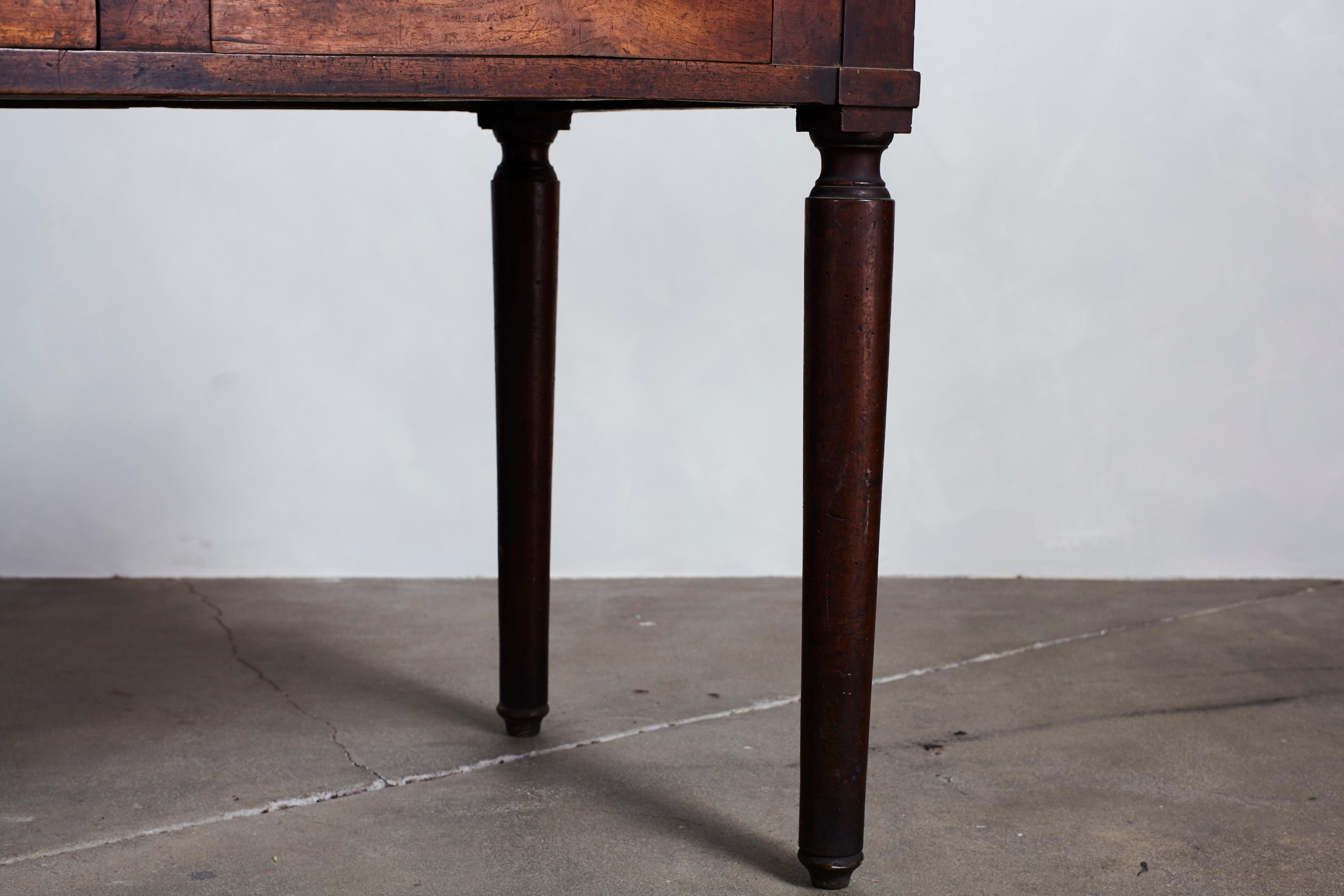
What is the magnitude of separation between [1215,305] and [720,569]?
1.59 metres

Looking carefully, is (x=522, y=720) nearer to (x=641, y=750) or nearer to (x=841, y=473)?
(x=641, y=750)

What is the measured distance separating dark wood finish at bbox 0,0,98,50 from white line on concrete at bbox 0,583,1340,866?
106cm

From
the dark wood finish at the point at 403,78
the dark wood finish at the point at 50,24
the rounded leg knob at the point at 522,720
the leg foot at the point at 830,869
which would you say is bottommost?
the rounded leg knob at the point at 522,720

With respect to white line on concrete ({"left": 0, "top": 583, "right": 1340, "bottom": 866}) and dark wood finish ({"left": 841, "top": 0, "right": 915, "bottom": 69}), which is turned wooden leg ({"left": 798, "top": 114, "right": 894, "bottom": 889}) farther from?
white line on concrete ({"left": 0, "top": 583, "right": 1340, "bottom": 866})

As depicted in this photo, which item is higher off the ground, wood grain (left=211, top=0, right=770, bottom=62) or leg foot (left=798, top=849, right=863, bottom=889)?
wood grain (left=211, top=0, right=770, bottom=62)

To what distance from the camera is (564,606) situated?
135 inches

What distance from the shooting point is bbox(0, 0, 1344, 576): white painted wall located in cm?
369

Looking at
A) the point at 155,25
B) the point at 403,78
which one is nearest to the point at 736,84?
the point at 403,78

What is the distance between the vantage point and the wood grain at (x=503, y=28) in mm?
1402

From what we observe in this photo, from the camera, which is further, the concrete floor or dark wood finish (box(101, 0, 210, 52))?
the concrete floor

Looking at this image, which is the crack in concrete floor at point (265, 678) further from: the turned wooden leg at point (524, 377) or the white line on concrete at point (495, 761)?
the turned wooden leg at point (524, 377)

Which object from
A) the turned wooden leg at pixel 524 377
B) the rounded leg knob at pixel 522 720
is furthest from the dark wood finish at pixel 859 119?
the rounded leg knob at pixel 522 720

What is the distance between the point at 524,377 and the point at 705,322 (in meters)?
1.65

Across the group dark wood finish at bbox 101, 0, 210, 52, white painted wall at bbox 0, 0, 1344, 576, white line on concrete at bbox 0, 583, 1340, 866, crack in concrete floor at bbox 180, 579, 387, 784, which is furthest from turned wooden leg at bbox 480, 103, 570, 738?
white painted wall at bbox 0, 0, 1344, 576
